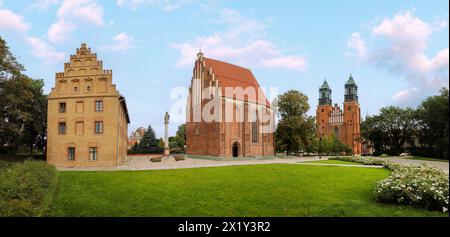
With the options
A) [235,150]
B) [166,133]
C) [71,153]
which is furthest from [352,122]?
[71,153]

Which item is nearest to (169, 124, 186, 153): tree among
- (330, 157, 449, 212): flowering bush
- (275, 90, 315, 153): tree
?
(275, 90, 315, 153): tree

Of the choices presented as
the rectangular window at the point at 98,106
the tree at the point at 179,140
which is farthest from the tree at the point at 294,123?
the rectangular window at the point at 98,106

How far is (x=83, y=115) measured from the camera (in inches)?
1139

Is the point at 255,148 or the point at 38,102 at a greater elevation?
the point at 38,102

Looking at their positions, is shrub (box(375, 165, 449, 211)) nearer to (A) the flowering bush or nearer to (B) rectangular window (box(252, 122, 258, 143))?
(A) the flowering bush

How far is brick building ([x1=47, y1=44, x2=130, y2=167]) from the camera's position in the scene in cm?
2852

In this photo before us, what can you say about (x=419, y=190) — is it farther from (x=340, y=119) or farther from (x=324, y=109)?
(x=324, y=109)

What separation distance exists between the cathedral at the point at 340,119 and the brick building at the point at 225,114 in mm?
16683

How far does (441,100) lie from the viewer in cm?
661

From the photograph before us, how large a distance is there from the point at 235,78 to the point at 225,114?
7943mm

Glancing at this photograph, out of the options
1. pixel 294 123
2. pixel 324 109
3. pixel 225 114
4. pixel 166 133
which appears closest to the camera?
pixel 225 114
